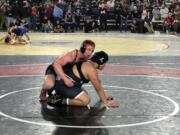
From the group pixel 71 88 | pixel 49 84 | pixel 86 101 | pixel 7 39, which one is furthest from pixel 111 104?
pixel 7 39

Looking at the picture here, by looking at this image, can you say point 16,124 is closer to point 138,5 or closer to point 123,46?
point 123,46

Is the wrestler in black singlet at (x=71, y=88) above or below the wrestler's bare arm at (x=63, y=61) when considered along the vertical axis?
below

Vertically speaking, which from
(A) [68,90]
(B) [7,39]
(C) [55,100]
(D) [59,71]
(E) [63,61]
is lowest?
(B) [7,39]

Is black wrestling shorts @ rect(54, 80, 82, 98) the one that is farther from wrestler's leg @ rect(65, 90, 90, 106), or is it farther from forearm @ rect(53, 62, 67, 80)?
forearm @ rect(53, 62, 67, 80)

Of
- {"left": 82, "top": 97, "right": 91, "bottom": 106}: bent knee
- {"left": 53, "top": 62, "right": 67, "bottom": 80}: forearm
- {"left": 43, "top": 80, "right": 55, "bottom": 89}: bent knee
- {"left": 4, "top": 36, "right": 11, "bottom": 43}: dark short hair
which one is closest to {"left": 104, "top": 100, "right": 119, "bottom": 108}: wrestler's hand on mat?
{"left": 82, "top": 97, "right": 91, "bottom": 106}: bent knee

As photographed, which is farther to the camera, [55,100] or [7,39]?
[7,39]

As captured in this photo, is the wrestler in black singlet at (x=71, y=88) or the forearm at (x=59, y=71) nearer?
the forearm at (x=59, y=71)

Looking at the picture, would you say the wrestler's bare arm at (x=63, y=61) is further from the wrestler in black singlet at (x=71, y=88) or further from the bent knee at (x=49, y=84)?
the bent knee at (x=49, y=84)

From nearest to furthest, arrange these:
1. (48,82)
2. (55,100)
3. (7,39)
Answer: (55,100), (48,82), (7,39)

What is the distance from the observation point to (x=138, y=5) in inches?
1089

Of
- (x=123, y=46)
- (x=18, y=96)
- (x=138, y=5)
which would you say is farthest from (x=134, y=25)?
(x=18, y=96)

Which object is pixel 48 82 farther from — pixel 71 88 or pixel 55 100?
pixel 71 88

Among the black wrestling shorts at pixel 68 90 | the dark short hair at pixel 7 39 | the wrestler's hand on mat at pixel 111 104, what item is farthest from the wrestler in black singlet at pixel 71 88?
the dark short hair at pixel 7 39

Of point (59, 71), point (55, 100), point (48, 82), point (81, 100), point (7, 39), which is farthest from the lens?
point (7, 39)
